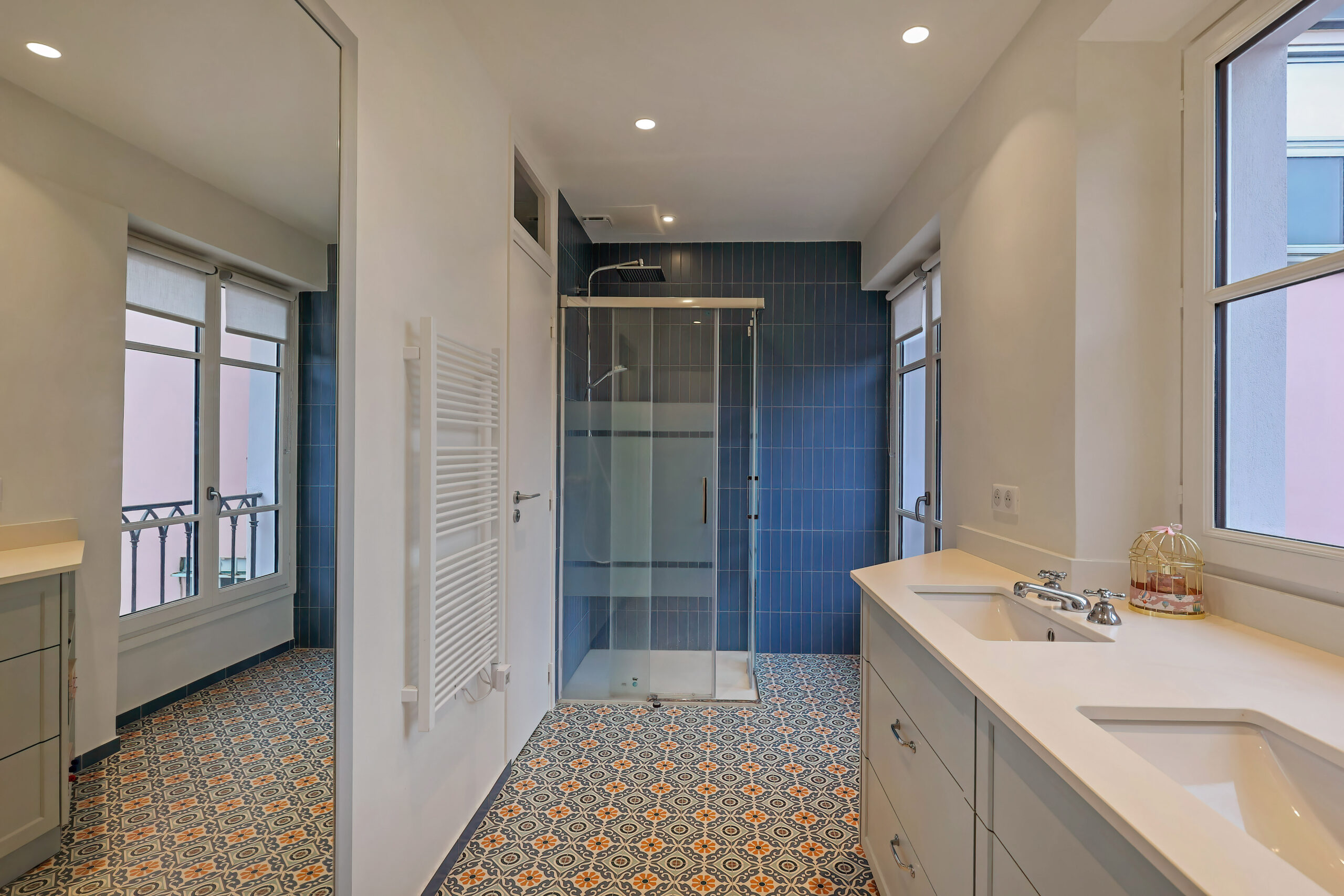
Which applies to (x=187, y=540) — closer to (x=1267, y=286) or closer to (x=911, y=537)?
(x=1267, y=286)

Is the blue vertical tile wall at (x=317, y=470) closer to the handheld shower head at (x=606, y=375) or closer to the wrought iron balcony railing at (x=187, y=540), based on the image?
the wrought iron balcony railing at (x=187, y=540)

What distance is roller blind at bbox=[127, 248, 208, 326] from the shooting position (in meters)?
0.81

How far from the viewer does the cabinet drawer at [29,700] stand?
0.68 meters

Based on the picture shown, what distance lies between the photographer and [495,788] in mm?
2309

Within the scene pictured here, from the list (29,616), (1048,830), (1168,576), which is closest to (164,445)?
(29,616)

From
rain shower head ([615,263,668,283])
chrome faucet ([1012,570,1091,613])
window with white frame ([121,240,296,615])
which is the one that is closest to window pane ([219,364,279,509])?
window with white frame ([121,240,296,615])

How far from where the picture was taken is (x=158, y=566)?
→ 87 cm

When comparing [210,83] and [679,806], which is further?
[679,806]

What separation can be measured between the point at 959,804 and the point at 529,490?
1989 mm

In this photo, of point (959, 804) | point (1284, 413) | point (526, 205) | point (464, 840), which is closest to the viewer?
point (959, 804)

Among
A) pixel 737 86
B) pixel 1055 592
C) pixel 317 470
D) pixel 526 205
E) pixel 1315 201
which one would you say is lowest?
pixel 1055 592

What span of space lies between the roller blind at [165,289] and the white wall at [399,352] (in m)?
0.46

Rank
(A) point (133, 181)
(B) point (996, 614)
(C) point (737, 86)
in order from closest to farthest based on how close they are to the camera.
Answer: (A) point (133, 181) → (B) point (996, 614) → (C) point (737, 86)

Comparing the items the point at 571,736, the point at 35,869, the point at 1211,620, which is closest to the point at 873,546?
the point at 571,736
